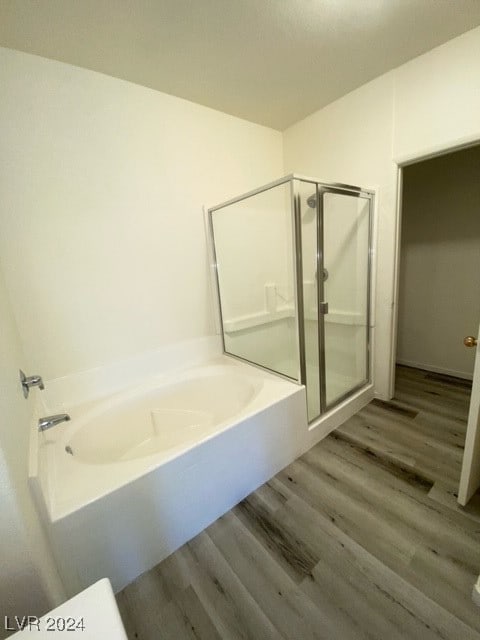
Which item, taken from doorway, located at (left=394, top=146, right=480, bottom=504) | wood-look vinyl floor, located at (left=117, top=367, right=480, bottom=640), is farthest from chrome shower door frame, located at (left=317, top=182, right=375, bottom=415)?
doorway, located at (left=394, top=146, right=480, bottom=504)

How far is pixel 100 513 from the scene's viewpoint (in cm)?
101

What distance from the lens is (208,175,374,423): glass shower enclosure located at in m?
1.77

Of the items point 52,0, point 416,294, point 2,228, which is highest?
point 52,0

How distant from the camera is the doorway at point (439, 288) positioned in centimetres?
226

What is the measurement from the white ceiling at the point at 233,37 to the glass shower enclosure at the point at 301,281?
700 mm

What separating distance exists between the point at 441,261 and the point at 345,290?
3.87 ft

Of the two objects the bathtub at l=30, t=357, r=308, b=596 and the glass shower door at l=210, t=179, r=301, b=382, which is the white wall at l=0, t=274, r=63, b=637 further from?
the glass shower door at l=210, t=179, r=301, b=382

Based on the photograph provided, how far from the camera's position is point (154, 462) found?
116 cm

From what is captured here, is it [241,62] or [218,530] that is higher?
[241,62]

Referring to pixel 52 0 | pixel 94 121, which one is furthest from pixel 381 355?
pixel 52 0

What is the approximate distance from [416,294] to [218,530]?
9.21 ft

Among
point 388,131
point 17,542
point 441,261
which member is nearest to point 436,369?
point 441,261

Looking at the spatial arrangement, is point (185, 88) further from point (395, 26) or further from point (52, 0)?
point (395, 26)

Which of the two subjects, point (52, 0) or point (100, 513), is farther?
point (52, 0)
